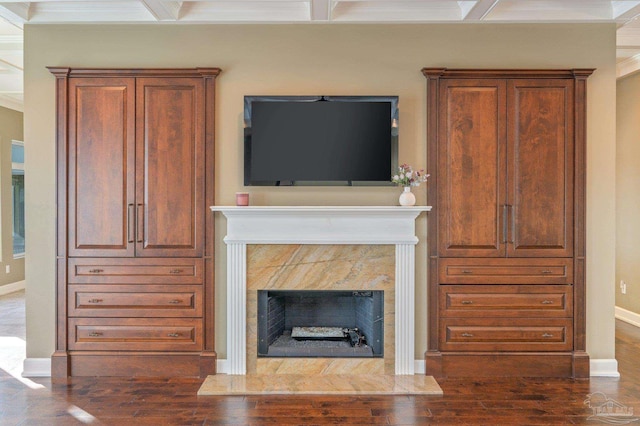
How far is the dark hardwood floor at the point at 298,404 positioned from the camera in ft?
10.1

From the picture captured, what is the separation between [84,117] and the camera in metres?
3.83

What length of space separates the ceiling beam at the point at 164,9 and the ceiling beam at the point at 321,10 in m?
1.00

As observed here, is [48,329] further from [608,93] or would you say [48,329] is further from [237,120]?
[608,93]

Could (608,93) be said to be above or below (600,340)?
above

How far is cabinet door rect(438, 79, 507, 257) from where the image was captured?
149 inches

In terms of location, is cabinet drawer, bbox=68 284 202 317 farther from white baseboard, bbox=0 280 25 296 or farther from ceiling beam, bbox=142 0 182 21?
white baseboard, bbox=0 280 25 296

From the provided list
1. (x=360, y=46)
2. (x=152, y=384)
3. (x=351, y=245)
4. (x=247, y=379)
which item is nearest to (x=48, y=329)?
(x=152, y=384)

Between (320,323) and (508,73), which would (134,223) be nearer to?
(320,323)

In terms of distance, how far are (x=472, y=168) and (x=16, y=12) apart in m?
3.62

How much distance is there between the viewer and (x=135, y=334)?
3.85m

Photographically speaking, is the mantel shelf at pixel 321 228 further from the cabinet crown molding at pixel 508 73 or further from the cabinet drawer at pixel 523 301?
the cabinet crown molding at pixel 508 73

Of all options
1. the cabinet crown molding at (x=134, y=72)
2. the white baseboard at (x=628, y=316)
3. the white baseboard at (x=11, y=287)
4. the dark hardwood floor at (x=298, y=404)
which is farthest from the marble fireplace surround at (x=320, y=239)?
the white baseboard at (x=11, y=287)

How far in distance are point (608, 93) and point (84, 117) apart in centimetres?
407

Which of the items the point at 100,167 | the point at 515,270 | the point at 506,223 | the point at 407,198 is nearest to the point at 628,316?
the point at 515,270
